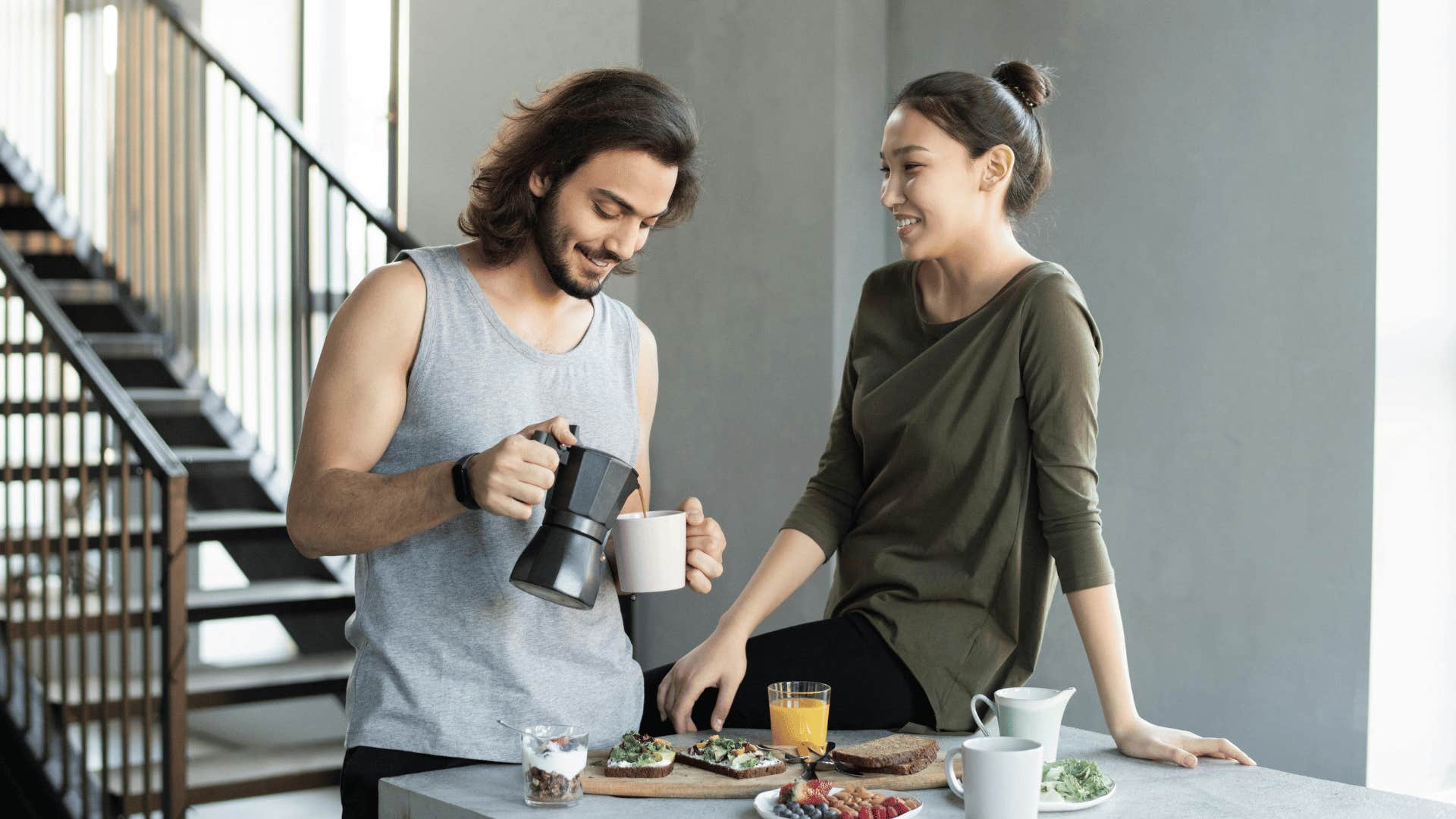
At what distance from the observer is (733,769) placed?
1.37 m

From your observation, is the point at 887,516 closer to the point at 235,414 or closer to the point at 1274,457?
the point at 1274,457

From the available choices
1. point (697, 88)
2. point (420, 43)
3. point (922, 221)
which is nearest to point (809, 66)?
point (697, 88)

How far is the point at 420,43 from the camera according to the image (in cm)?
495

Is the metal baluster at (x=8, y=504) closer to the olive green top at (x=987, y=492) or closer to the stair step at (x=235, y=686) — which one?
the stair step at (x=235, y=686)

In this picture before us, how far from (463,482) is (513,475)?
7cm

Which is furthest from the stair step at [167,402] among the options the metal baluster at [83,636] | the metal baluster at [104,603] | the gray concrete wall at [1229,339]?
the gray concrete wall at [1229,339]

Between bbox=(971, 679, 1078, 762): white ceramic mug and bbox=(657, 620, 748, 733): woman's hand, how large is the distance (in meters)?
0.39

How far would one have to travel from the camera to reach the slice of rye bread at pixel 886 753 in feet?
4.60

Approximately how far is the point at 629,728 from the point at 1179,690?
159 centimetres

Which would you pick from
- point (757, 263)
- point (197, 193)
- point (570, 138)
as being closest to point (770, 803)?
point (570, 138)

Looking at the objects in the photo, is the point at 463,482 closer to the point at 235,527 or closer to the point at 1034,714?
the point at 1034,714

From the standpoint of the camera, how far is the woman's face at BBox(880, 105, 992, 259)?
1782 millimetres

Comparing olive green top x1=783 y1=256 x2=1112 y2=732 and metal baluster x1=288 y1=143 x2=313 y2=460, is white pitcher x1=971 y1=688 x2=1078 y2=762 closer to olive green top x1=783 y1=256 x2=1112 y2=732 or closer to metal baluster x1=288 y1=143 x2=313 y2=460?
olive green top x1=783 y1=256 x2=1112 y2=732

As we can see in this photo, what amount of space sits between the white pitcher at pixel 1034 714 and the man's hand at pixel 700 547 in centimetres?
37
